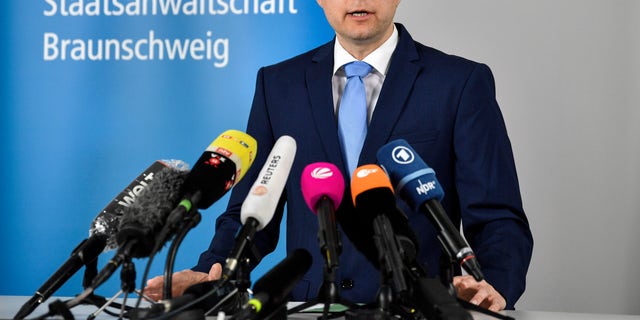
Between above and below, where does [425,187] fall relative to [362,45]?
below

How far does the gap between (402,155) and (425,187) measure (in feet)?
0.26

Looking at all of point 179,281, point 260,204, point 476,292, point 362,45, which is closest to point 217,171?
point 260,204

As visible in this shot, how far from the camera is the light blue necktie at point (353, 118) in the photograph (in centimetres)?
200

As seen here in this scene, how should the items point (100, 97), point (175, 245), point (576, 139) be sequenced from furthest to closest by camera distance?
point (100, 97) → point (576, 139) → point (175, 245)

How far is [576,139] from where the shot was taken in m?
3.19

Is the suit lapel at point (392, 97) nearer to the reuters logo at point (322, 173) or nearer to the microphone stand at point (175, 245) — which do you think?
the reuters logo at point (322, 173)

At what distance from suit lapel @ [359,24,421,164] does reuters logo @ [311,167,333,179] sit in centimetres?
75

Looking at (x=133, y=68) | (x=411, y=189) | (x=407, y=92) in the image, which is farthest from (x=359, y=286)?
(x=133, y=68)

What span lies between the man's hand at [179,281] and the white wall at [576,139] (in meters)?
1.88

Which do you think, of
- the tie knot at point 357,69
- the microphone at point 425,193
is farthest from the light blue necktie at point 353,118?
the microphone at point 425,193

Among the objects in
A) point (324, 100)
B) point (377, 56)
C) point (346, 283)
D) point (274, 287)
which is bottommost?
point (346, 283)

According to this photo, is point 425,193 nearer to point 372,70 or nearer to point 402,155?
point 402,155

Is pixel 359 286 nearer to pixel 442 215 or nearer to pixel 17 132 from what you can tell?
pixel 442 215

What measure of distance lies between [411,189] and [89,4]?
101 inches
